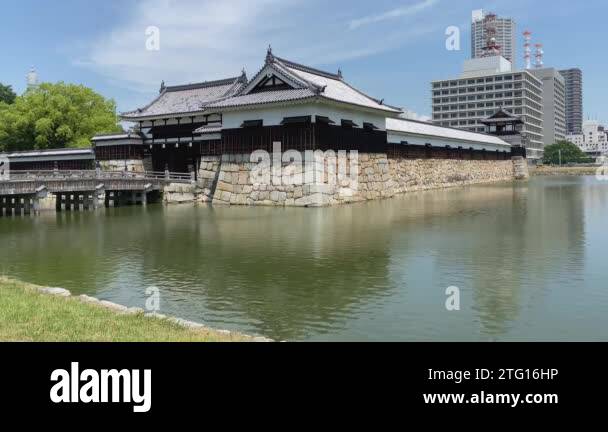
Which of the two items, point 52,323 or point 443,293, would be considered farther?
point 443,293

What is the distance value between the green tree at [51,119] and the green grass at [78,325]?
47.8 metres

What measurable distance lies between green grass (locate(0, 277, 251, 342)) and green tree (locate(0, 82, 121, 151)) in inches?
1881

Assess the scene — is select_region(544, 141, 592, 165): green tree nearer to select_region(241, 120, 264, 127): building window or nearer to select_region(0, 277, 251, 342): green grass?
select_region(241, 120, 264, 127): building window

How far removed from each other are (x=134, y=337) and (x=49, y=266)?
9.39 meters

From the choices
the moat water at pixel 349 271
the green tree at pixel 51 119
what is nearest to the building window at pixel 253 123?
the moat water at pixel 349 271

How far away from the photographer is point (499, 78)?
131 m

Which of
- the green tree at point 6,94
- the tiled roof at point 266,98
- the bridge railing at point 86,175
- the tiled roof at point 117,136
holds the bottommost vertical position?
the bridge railing at point 86,175

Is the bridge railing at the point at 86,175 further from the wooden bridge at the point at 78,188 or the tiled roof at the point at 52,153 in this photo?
the tiled roof at the point at 52,153

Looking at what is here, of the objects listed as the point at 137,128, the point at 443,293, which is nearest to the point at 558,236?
the point at 443,293

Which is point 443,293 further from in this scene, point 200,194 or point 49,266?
point 200,194

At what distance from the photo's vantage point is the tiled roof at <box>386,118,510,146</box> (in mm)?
50897

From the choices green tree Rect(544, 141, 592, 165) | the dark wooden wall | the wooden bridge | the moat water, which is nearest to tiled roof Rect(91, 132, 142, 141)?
the dark wooden wall

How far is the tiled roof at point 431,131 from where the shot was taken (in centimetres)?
5090

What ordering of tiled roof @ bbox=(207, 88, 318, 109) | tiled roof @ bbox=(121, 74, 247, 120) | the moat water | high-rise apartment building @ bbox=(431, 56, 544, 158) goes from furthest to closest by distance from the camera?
high-rise apartment building @ bbox=(431, 56, 544, 158) < tiled roof @ bbox=(121, 74, 247, 120) < tiled roof @ bbox=(207, 88, 318, 109) < the moat water
